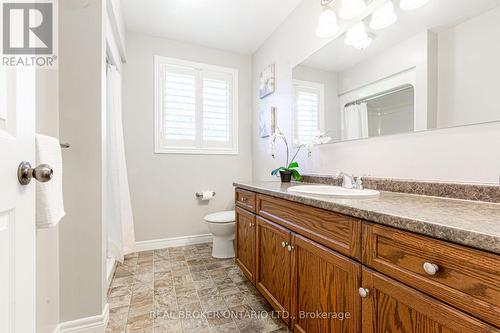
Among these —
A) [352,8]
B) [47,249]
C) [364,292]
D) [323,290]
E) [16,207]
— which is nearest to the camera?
[16,207]

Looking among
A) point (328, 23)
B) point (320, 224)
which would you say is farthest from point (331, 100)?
point (320, 224)

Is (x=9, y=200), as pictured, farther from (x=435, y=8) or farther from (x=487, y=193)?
(x=435, y=8)

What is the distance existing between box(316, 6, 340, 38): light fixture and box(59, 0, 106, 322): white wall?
1487mm

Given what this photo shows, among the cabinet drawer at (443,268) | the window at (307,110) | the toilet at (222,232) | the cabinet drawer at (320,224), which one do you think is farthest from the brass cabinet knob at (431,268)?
the toilet at (222,232)

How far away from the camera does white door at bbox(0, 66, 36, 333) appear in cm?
52

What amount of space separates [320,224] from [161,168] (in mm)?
2199

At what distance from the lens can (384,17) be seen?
1.36 meters

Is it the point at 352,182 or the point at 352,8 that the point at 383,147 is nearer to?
the point at 352,182

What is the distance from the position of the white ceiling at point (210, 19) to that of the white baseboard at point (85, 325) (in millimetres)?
2549

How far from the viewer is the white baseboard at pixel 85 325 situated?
4.18ft

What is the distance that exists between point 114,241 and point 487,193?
262cm

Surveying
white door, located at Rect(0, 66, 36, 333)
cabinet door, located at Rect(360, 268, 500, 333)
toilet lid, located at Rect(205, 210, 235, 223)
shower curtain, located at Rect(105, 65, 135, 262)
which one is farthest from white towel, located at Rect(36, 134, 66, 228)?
toilet lid, located at Rect(205, 210, 235, 223)

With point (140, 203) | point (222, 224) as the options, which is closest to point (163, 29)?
point (140, 203)

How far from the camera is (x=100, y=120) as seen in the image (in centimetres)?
136
